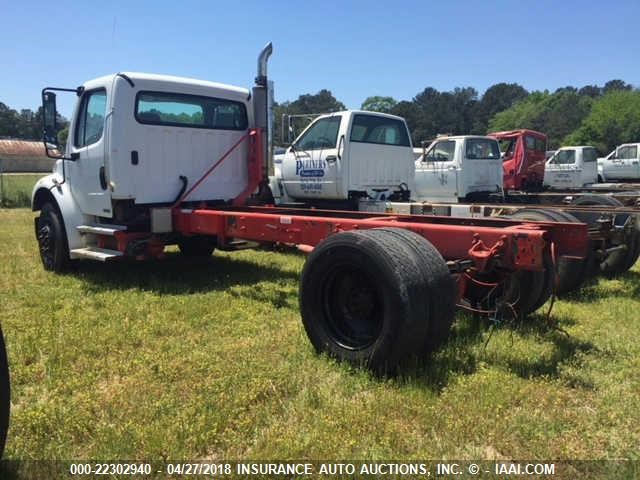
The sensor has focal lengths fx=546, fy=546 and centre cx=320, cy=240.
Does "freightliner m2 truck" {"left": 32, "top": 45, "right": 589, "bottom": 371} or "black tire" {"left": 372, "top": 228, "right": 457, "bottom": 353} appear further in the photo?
"freightliner m2 truck" {"left": 32, "top": 45, "right": 589, "bottom": 371}

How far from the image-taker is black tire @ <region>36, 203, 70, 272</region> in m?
7.09

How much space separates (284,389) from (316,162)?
6.19 meters

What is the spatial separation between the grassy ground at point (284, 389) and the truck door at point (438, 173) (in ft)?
29.2

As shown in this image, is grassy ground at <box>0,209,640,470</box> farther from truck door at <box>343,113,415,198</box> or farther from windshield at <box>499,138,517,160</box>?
windshield at <box>499,138,517,160</box>

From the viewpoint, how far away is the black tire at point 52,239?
7090 mm

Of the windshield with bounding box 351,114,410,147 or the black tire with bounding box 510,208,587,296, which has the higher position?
the windshield with bounding box 351,114,410,147

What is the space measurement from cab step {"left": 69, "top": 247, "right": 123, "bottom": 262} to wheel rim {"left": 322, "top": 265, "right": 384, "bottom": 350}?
346 cm

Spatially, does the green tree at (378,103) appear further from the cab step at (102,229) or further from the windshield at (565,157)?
the cab step at (102,229)

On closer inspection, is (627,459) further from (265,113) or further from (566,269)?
(265,113)

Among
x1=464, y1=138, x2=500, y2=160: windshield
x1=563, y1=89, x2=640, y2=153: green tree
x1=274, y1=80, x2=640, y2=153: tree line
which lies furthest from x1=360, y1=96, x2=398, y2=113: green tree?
x1=464, y1=138, x2=500, y2=160: windshield

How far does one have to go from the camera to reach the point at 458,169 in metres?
14.1

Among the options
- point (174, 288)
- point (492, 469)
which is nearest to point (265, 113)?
point (174, 288)

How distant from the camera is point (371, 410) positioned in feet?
10.2

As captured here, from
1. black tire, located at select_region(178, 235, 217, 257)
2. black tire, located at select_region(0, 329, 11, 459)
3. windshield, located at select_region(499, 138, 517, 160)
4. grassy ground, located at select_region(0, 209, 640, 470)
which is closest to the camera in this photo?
black tire, located at select_region(0, 329, 11, 459)
